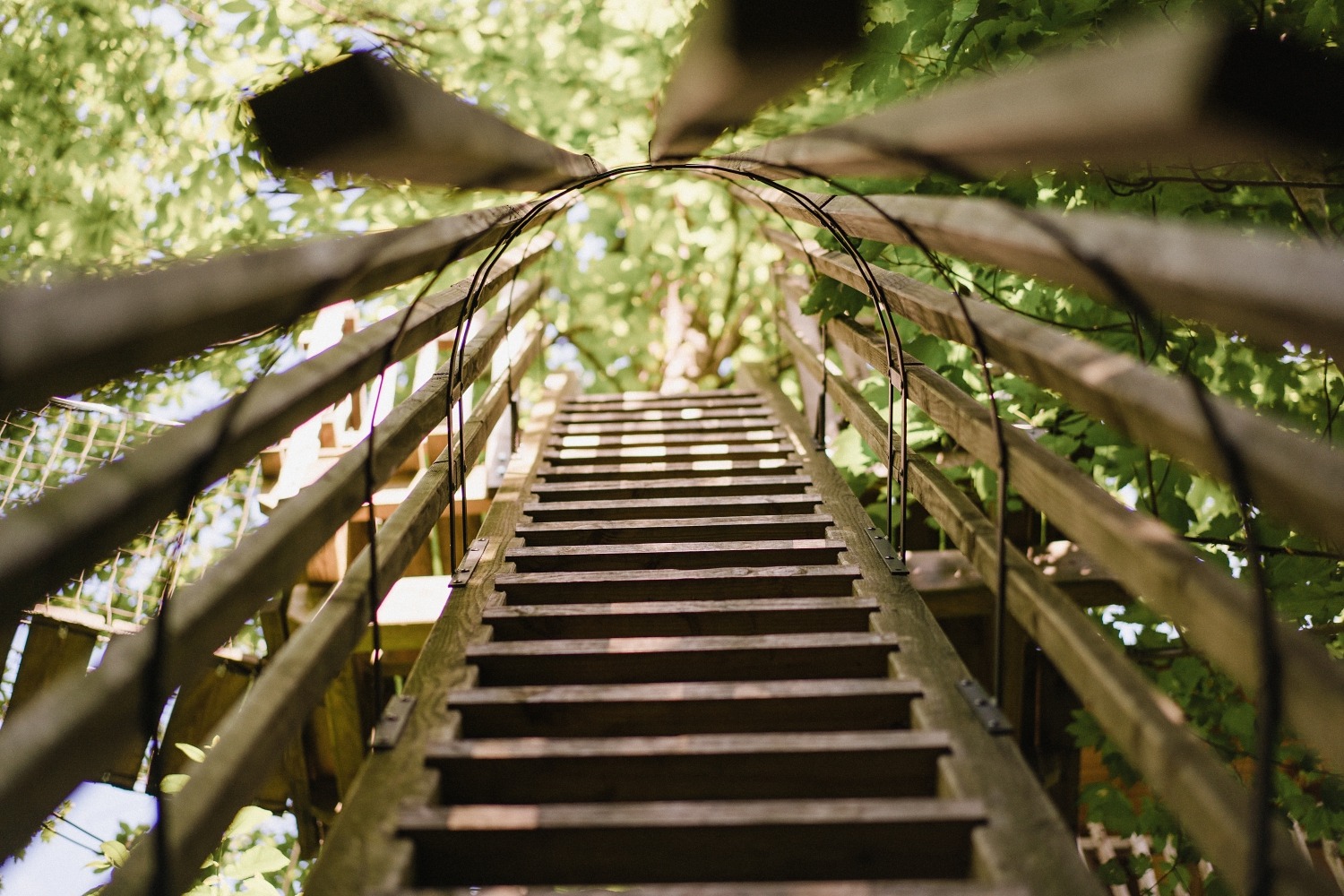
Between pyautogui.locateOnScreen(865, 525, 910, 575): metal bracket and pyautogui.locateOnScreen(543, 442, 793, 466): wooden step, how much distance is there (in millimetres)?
907

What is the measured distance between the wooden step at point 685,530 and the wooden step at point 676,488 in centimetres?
31

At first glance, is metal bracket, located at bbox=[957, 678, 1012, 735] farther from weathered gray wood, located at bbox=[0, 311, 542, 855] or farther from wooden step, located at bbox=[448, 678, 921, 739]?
weathered gray wood, located at bbox=[0, 311, 542, 855]

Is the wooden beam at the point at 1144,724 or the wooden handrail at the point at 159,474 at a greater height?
the wooden handrail at the point at 159,474

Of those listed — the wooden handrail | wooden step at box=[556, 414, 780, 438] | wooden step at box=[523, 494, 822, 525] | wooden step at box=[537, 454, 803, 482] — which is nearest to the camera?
the wooden handrail

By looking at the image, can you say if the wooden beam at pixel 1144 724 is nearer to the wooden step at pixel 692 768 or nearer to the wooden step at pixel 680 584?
the wooden step at pixel 692 768

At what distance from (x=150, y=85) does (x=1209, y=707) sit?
21.6ft

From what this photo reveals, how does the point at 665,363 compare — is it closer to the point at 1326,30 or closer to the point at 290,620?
the point at 290,620

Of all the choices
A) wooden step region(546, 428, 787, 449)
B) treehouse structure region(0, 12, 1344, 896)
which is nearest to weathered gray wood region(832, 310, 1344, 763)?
treehouse structure region(0, 12, 1344, 896)

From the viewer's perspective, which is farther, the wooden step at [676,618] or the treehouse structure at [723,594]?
the wooden step at [676,618]

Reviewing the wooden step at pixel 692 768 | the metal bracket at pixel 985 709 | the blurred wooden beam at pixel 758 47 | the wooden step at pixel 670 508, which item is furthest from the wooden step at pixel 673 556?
the blurred wooden beam at pixel 758 47

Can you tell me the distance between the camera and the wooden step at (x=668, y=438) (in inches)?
138

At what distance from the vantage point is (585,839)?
1.36m

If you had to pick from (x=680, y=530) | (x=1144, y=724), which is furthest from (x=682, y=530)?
(x=1144, y=724)

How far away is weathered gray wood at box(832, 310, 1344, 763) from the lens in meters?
0.90
